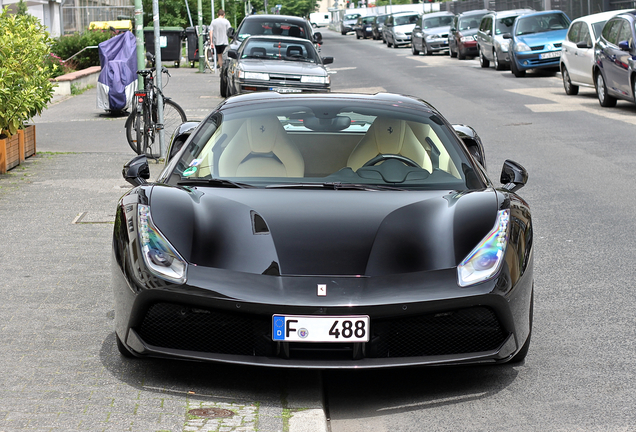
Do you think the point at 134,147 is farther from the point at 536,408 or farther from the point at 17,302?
the point at 536,408

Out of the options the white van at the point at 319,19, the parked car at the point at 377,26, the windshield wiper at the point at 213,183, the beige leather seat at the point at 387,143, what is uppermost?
the white van at the point at 319,19

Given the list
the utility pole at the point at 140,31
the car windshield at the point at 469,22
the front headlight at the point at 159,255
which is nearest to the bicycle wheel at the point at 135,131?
the utility pole at the point at 140,31

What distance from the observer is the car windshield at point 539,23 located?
27.9 meters

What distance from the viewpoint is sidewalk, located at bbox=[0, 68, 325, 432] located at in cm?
386

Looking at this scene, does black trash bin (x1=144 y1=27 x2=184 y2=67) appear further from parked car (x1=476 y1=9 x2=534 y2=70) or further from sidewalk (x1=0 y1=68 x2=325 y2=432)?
sidewalk (x1=0 y1=68 x2=325 y2=432)

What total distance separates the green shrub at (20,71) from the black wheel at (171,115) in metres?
1.64

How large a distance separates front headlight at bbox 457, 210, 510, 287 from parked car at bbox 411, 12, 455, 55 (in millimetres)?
37555

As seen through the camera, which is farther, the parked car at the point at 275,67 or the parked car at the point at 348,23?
the parked car at the point at 348,23

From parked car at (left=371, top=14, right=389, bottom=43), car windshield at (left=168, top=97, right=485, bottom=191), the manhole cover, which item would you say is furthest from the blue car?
parked car at (left=371, top=14, right=389, bottom=43)

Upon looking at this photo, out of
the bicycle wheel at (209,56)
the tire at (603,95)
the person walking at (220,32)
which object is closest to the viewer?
the tire at (603,95)

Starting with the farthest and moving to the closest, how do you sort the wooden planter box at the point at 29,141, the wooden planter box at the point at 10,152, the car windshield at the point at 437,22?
1. the car windshield at the point at 437,22
2. the wooden planter box at the point at 29,141
3. the wooden planter box at the point at 10,152

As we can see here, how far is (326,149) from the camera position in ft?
18.3

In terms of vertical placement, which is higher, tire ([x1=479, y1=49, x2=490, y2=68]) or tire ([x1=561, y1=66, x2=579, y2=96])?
tire ([x1=479, y1=49, x2=490, y2=68])

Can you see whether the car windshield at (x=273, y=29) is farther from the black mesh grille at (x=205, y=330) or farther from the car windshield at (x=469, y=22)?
the black mesh grille at (x=205, y=330)
